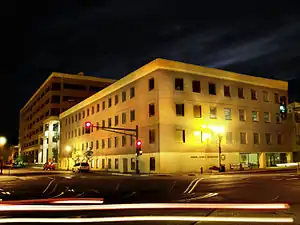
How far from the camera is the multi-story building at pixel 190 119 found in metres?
46.5

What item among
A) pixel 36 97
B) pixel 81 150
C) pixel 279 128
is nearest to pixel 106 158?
pixel 81 150

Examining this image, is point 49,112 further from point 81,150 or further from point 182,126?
point 182,126

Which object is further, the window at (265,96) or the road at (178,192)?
the window at (265,96)

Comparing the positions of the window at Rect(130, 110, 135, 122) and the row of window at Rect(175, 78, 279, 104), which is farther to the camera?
the window at Rect(130, 110, 135, 122)

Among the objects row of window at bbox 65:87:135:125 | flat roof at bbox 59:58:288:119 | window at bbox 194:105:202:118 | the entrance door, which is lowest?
the entrance door

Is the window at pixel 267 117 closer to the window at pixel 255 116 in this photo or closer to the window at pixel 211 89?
the window at pixel 255 116

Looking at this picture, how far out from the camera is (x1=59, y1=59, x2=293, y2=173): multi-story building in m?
46.5

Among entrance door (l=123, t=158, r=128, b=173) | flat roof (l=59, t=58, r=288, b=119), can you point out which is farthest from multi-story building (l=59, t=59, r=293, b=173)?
entrance door (l=123, t=158, r=128, b=173)

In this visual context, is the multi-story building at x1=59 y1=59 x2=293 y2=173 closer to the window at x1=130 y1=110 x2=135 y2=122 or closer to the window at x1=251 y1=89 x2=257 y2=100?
the window at x1=251 y1=89 x2=257 y2=100

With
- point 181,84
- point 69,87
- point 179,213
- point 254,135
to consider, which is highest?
point 69,87

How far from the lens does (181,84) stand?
1896 inches

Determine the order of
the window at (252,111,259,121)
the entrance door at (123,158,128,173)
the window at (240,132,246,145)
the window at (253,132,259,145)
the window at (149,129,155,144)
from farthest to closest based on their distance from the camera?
the window at (252,111,259,121) < the window at (253,132,259,145) < the entrance door at (123,158,128,173) < the window at (240,132,246,145) < the window at (149,129,155,144)

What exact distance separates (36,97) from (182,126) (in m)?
94.5

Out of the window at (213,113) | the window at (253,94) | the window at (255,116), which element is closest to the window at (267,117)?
the window at (255,116)
